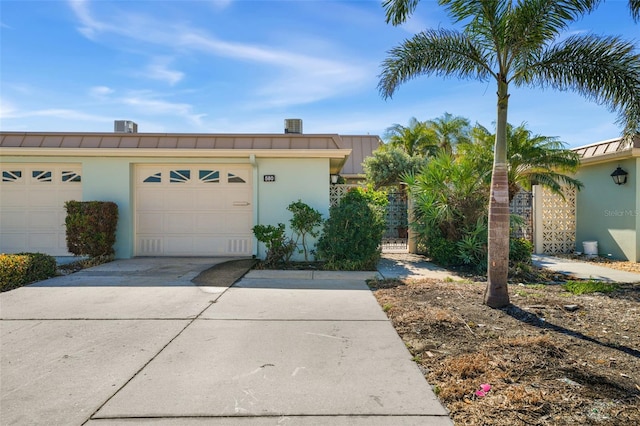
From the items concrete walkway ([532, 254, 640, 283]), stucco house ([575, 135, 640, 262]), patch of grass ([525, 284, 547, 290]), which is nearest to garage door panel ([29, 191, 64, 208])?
patch of grass ([525, 284, 547, 290])

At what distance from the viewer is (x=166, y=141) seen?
926cm

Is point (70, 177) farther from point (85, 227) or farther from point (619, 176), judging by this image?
point (619, 176)

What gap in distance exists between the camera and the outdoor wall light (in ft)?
30.6

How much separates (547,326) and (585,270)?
4.92 metres

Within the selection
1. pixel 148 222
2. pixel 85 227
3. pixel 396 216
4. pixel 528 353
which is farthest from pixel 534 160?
pixel 85 227

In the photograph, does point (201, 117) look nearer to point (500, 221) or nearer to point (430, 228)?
point (430, 228)

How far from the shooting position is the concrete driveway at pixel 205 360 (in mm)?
2598

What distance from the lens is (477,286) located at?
6.36 metres

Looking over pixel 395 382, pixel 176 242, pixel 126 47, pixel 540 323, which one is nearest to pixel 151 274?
pixel 176 242

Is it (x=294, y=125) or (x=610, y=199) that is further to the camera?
(x=294, y=125)

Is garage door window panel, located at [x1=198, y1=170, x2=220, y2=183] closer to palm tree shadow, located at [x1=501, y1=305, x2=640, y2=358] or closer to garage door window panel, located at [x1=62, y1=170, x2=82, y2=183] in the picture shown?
garage door window panel, located at [x1=62, y1=170, x2=82, y2=183]

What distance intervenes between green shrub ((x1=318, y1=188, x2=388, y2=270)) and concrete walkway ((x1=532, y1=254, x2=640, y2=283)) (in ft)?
12.5

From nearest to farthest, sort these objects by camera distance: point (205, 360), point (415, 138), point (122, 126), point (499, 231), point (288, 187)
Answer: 1. point (205, 360)
2. point (499, 231)
3. point (288, 187)
4. point (122, 126)
5. point (415, 138)

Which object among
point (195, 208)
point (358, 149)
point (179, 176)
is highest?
point (358, 149)
